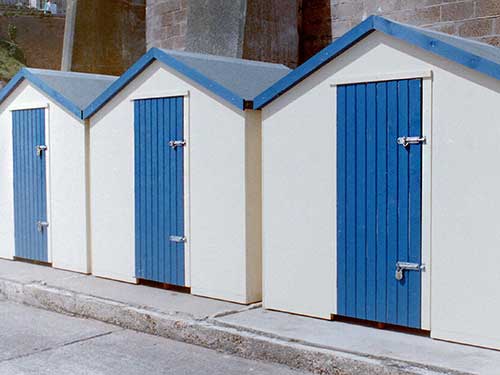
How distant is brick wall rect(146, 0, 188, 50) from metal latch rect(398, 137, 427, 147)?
8.17m

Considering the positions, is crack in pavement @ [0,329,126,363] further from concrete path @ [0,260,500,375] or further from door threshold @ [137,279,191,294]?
door threshold @ [137,279,191,294]

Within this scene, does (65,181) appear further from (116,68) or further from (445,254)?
(116,68)

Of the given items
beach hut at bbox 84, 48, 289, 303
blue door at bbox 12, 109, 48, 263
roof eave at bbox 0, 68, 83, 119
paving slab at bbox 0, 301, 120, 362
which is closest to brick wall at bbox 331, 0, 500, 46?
beach hut at bbox 84, 48, 289, 303

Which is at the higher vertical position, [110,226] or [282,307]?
[110,226]

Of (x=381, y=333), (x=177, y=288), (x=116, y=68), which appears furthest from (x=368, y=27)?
(x=116, y=68)

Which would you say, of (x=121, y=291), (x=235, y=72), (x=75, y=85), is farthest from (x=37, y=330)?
(x=75, y=85)

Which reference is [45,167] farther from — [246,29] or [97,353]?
[246,29]

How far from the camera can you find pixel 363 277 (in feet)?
18.7

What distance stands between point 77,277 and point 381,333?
3.59 m

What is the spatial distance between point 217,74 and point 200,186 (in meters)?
1.01

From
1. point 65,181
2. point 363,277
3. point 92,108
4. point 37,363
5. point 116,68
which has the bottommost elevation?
point 37,363

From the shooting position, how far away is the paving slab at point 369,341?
478cm

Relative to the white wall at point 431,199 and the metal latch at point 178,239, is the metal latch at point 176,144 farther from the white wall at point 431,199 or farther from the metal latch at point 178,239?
the white wall at point 431,199

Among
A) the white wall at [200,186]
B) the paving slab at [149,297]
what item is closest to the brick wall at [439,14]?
the white wall at [200,186]
